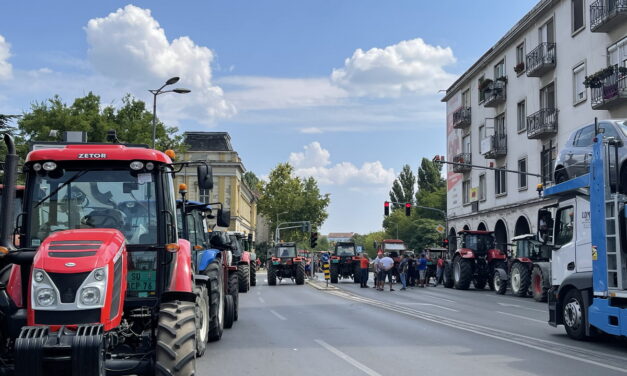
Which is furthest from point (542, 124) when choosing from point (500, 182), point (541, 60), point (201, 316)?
point (201, 316)

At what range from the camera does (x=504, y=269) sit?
31719 millimetres

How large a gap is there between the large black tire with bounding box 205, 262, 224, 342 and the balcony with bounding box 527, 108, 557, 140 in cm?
2763

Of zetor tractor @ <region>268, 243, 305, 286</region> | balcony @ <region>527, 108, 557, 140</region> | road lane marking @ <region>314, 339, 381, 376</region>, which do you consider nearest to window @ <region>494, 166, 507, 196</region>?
balcony @ <region>527, 108, 557, 140</region>

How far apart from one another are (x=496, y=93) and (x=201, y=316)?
119ft

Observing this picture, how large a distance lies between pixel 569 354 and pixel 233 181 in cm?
8202

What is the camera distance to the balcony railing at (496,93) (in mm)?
43094

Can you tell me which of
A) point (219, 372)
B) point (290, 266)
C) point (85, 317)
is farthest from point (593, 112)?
point (85, 317)

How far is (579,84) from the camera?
33656 mm

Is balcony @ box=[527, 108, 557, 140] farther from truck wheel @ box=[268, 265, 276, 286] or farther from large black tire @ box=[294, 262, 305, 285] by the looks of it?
truck wheel @ box=[268, 265, 276, 286]

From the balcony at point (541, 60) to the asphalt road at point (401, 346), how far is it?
20.9m

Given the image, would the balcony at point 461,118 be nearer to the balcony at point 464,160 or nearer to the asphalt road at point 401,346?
the balcony at point 464,160

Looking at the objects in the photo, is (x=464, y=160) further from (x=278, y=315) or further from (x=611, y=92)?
(x=278, y=315)

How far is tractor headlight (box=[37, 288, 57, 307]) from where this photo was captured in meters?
6.15

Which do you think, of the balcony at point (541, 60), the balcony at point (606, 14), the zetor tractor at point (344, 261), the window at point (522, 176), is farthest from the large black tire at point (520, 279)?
the balcony at point (541, 60)
